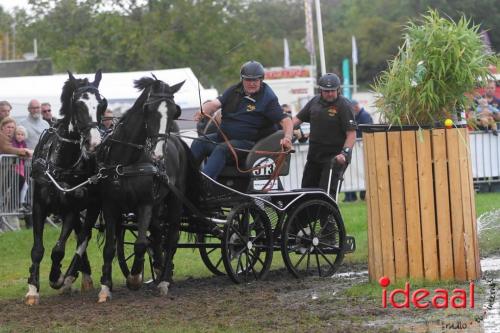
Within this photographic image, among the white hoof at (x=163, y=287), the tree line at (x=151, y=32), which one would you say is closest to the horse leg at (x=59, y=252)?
the white hoof at (x=163, y=287)

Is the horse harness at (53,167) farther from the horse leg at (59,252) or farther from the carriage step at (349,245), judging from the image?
the carriage step at (349,245)

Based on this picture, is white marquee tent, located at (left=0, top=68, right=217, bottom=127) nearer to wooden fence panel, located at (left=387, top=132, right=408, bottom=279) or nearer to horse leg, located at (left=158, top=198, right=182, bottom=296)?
horse leg, located at (left=158, top=198, right=182, bottom=296)

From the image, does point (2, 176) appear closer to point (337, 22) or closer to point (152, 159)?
point (152, 159)

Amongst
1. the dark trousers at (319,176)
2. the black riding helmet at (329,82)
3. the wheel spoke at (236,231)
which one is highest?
the black riding helmet at (329,82)

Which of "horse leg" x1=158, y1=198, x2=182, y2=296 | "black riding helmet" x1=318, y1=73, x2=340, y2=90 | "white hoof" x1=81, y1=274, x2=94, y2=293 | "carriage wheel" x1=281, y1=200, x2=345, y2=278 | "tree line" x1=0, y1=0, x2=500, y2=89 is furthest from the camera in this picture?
"tree line" x1=0, y1=0, x2=500, y2=89

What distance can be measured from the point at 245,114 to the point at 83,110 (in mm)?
2192

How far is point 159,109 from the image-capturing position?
10250mm

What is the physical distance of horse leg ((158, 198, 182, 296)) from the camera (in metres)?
11.0

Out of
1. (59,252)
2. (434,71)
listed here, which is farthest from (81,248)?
(434,71)

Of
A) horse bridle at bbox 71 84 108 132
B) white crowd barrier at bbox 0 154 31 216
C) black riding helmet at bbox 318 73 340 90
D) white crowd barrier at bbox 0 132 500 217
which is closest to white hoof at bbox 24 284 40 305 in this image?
horse bridle at bbox 71 84 108 132

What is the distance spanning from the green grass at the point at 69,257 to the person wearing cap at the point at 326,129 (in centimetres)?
117

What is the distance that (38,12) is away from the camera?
40938 mm

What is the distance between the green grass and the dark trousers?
1050 mm

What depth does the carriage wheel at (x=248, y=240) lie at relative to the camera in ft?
37.1
